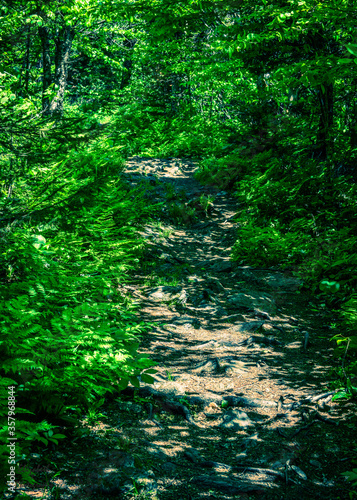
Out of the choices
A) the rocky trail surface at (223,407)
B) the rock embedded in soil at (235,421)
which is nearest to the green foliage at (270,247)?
the rocky trail surface at (223,407)

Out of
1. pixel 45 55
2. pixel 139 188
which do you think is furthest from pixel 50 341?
pixel 45 55

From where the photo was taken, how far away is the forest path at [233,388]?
2.67m

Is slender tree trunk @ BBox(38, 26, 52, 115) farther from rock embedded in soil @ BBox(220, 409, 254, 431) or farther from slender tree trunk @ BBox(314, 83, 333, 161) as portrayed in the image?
rock embedded in soil @ BBox(220, 409, 254, 431)

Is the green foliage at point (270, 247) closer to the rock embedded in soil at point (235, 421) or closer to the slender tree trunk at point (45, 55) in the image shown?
the rock embedded in soil at point (235, 421)

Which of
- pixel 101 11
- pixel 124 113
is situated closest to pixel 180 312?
pixel 101 11

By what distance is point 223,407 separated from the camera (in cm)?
360

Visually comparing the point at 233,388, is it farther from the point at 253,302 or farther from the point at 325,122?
the point at 325,122

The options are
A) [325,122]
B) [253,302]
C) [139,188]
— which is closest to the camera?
[253,302]

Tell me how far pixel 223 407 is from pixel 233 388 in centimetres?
37

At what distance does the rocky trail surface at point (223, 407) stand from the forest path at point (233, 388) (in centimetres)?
1

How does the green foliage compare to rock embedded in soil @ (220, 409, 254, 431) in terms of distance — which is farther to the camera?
the green foliage

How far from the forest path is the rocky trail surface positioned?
11 millimetres

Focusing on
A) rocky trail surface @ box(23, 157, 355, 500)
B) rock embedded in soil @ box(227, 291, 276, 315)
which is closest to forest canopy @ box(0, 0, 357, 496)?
rocky trail surface @ box(23, 157, 355, 500)

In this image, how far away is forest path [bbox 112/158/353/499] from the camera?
2668mm
